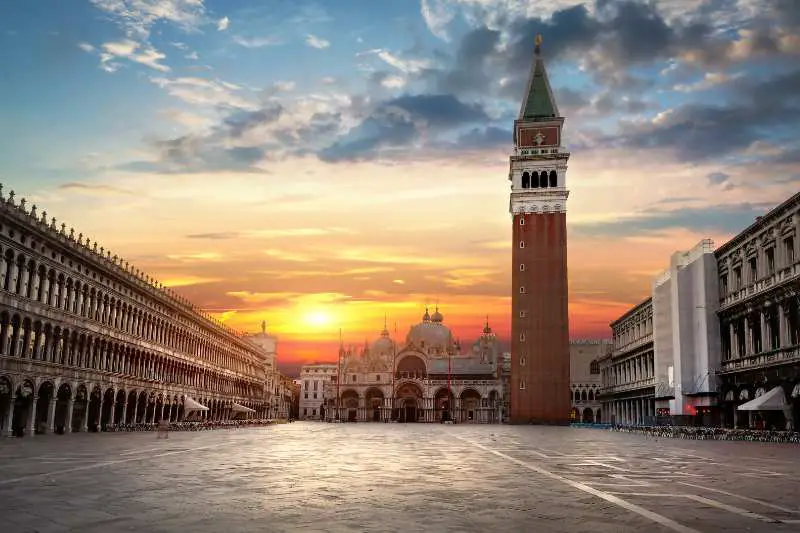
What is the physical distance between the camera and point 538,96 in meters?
109

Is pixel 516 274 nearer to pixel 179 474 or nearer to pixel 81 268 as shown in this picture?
pixel 81 268

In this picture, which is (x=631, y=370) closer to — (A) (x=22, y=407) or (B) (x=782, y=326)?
(B) (x=782, y=326)

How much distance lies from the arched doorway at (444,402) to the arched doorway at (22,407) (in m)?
101

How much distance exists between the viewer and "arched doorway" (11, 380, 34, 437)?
43156mm

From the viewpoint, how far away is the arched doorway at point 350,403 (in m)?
146

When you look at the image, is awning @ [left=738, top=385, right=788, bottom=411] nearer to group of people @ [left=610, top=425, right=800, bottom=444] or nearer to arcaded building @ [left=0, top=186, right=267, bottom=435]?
group of people @ [left=610, top=425, right=800, bottom=444]

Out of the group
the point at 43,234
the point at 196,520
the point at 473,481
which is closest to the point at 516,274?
the point at 43,234

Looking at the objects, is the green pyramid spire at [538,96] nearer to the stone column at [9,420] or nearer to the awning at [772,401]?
the awning at [772,401]

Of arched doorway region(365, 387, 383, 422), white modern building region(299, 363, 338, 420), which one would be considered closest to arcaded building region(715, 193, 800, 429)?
arched doorway region(365, 387, 383, 422)

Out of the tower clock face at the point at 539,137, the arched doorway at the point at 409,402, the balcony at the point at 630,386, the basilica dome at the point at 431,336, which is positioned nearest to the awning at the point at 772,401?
the balcony at the point at 630,386

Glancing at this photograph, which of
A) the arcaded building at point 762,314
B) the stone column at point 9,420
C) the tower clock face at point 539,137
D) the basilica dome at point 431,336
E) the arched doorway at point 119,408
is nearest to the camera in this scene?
the stone column at point 9,420

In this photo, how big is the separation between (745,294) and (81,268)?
4675cm

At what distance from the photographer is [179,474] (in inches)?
808

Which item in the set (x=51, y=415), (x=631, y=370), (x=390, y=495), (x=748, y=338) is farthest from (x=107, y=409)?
(x=631, y=370)
